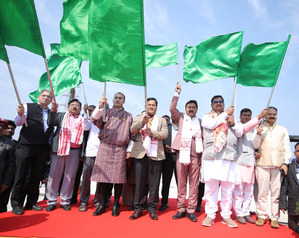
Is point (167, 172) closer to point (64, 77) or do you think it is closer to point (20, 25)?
point (64, 77)

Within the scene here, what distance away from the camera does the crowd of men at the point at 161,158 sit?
4242 mm

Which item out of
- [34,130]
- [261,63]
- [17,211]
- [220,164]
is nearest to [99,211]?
[17,211]

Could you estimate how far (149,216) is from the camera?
4.48 metres

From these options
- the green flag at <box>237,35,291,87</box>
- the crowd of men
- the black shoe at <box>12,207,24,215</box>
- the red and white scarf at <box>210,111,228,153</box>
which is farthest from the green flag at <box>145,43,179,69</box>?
the black shoe at <box>12,207,24,215</box>

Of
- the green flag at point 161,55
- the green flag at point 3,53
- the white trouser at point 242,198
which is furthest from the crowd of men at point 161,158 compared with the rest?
the green flag at point 161,55

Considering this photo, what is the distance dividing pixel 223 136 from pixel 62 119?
336 cm

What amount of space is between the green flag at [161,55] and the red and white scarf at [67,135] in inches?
88.5

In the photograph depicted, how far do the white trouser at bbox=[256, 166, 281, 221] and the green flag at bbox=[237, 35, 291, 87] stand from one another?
1.77 meters

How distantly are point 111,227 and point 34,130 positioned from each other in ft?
7.93

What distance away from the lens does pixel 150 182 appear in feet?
14.9

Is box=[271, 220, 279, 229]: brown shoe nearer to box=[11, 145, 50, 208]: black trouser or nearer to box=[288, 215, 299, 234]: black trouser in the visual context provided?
box=[288, 215, 299, 234]: black trouser

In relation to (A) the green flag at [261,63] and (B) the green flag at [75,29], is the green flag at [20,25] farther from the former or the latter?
(A) the green flag at [261,63]

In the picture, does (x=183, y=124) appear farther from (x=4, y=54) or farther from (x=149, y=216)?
(x=4, y=54)

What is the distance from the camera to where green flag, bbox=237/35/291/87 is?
15.8 feet
